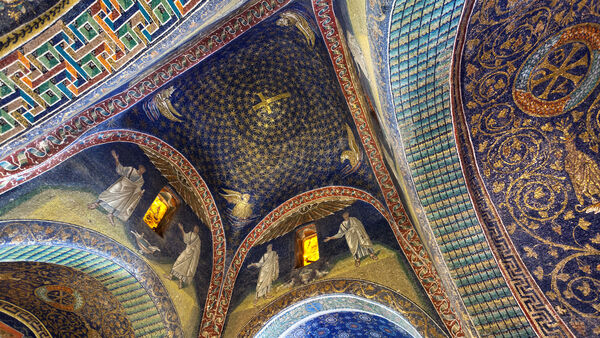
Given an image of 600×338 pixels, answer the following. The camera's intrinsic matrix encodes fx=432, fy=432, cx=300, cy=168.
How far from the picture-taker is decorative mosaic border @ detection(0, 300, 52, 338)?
276 inches

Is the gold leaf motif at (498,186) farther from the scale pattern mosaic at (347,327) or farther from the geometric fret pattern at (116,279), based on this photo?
Answer: the geometric fret pattern at (116,279)

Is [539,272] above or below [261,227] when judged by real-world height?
below

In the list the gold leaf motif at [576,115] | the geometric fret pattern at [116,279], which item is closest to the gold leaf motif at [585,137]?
the gold leaf motif at [576,115]

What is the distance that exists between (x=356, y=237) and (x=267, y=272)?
1.67 metres

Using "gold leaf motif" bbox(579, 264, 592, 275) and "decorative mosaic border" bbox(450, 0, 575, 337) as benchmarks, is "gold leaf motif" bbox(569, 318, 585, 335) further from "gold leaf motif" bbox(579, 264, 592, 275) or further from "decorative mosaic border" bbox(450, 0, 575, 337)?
"gold leaf motif" bbox(579, 264, 592, 275)

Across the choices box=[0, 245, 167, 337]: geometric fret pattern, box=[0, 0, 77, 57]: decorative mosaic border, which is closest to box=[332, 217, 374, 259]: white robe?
box=[0, 245, 167, 337]: geometric fret pattern

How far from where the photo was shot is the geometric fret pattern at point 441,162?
5.15 m

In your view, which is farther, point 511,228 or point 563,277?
point 511,228

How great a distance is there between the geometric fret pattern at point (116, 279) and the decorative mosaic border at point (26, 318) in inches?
71.4

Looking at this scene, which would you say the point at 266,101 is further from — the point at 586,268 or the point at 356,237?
the point at 586,268

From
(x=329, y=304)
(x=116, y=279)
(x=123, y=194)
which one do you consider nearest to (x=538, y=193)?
(x=329, y=304)

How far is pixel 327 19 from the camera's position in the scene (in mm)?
5793

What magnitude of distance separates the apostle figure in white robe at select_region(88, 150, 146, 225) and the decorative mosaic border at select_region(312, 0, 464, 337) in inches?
135

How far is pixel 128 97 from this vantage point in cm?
599
